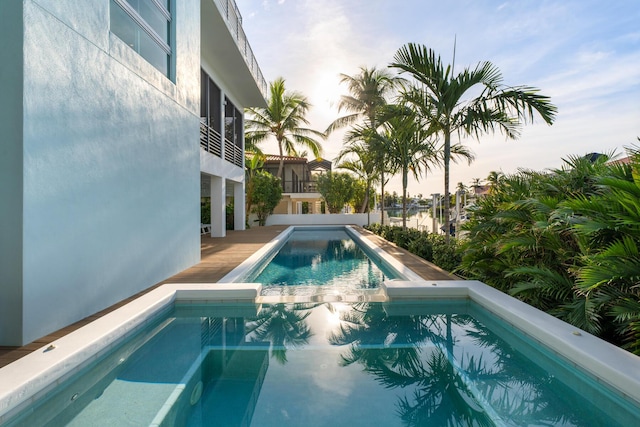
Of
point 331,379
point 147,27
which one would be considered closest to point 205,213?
point 147,27

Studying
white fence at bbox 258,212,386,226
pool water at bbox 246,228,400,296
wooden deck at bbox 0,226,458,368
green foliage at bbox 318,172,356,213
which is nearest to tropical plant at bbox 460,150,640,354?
wooden deck at bbox 0,226,458,368

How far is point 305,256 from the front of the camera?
1055 centimetres

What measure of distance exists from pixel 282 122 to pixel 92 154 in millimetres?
20087

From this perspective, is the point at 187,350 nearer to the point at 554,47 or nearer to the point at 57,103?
the point at 57,103

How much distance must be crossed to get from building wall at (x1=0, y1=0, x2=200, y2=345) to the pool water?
6.82 feet

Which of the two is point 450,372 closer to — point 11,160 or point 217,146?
point 11,160

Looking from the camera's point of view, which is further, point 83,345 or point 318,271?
point 318,271

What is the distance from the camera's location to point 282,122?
2344 centimetres

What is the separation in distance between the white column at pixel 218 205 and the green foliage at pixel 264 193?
6691mm

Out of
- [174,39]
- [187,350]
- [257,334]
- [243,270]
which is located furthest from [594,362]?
[174,39]

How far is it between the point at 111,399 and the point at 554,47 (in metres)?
11.0

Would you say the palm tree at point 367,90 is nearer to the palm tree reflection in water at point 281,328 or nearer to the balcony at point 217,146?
the balcony at point 217,146

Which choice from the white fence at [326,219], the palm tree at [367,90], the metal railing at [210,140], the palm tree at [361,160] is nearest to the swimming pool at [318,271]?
the palm tree at [361,160]

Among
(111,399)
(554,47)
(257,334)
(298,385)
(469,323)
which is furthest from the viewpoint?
(554,47)
